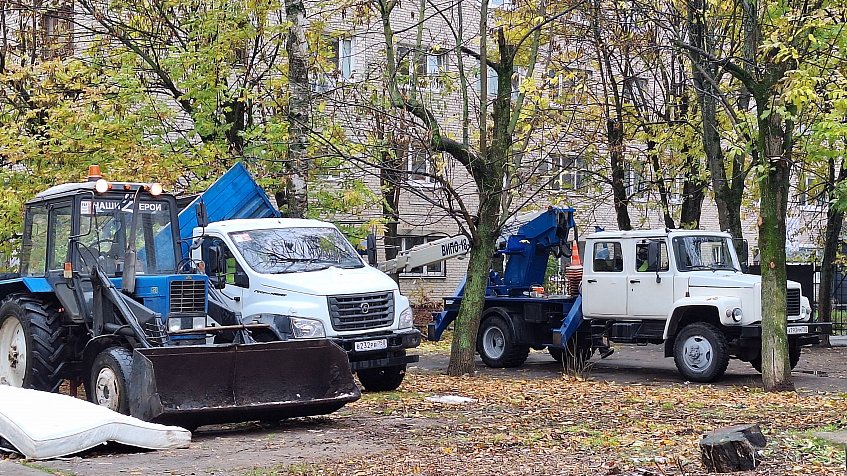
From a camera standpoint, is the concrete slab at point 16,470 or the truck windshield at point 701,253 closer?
the concrete slab at point 16,470

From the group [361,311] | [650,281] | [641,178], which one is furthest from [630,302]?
[641,178]

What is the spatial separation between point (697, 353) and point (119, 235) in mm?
8781

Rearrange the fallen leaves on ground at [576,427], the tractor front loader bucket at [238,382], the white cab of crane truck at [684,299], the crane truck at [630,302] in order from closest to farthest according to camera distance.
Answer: the fallen leaves on ground at [576,427] < the tractor front loader bucket at [238,382] < the white cab of crane truck at [684,299] < the crane truck at [630,302]

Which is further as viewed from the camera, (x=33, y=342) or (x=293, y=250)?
(x=293, y=250)

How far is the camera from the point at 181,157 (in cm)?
1784

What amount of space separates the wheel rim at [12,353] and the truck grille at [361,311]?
3722 millimetres

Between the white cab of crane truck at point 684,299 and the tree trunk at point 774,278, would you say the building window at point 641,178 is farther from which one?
the tree trunk at point 774,278

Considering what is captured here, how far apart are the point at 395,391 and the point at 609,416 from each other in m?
3.69

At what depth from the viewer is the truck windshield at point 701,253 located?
16.8 m

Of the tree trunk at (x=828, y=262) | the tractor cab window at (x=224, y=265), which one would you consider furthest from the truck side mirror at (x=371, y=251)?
the tree trunk at (x=828, y=262)

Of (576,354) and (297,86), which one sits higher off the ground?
(297,86)

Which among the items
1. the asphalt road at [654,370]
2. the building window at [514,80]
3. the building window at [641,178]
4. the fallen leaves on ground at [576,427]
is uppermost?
the building window at [514,80]

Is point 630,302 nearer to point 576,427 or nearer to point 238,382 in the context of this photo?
point 576,427

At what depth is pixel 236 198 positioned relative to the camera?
16.2 metres
